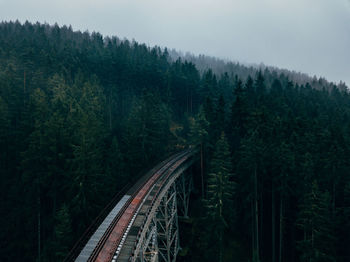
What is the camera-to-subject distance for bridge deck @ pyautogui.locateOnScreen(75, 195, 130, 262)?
15137mm

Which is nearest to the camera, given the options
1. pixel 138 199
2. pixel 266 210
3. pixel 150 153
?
pixel 138 199

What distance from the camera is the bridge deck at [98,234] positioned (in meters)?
15.1

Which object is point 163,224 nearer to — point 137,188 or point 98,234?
point 137,188

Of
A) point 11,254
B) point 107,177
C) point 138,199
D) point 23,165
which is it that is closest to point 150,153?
point 107,177

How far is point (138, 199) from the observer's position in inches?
923

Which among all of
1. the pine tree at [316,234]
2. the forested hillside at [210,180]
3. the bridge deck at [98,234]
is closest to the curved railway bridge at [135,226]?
the bridge deck at [98,234]

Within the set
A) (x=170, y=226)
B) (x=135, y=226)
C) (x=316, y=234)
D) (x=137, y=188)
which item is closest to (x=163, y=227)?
(x=170, y=226)

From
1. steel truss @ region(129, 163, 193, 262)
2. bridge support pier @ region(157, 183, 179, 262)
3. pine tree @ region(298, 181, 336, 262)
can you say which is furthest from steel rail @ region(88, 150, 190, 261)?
pine tree @ region(298, 181, 336, 262)

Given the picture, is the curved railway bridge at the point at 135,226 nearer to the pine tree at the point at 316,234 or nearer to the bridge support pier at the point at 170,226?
the bridge support pier at the point at 170,226

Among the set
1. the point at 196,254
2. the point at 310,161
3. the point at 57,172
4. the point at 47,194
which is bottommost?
the point at 196,254

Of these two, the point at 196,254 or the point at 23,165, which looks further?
the point at 196,254

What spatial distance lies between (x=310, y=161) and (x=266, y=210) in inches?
333

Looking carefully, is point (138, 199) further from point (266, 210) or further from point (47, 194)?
point (266, 210)

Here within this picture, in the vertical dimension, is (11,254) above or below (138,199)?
below
